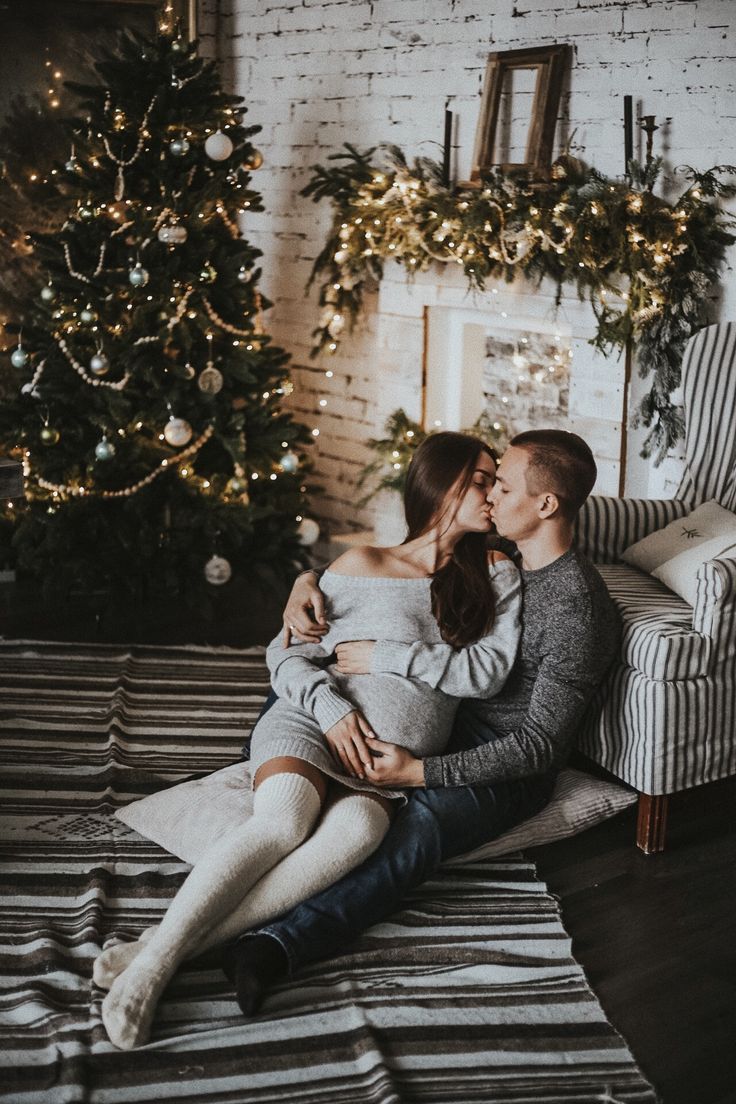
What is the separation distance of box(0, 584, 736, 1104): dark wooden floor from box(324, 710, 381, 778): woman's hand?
1.75 feet

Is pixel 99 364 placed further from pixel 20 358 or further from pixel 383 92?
pixel 383 92

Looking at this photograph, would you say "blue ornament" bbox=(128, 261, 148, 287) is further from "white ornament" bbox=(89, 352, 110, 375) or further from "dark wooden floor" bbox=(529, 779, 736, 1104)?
"dark wooden floor" bbox=(529, 779, 736, 1104)

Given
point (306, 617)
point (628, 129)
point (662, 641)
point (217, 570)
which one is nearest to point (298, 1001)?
point (306, 617)

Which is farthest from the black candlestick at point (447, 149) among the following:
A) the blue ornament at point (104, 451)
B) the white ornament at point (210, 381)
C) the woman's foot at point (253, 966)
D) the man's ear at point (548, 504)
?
the woman's foot at point (253, 966)

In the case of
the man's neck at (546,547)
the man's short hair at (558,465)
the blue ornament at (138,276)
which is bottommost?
the man's neck at (546,547)

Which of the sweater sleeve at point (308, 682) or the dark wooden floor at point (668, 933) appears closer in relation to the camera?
the dark wooden floor at point (668, 933)

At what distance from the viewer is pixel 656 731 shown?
104 inches

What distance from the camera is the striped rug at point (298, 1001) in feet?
5.99

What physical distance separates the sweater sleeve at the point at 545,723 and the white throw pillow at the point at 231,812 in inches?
10.2

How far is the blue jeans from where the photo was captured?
2109 millimetres

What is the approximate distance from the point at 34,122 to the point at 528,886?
380cm

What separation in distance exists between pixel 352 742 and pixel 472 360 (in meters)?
2.84

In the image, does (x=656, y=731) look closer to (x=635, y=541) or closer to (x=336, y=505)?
(x=635, y=541)

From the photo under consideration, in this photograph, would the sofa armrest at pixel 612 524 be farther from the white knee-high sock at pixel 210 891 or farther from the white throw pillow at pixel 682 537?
the white knee-high sock at pixel 210 891
